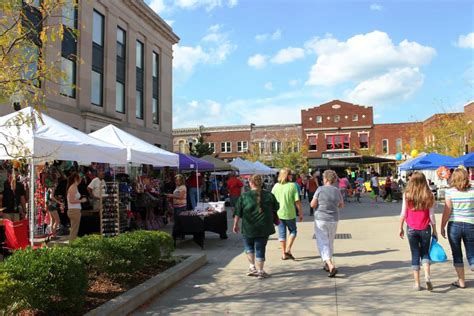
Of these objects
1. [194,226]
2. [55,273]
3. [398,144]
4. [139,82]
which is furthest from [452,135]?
[55,273]

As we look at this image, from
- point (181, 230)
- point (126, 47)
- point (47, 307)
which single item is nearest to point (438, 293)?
point (47, 307)

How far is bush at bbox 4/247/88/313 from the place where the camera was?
4.43 meters

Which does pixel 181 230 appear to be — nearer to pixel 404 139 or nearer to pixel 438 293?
pixel 438 293

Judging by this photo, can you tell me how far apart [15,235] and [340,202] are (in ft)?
18.0

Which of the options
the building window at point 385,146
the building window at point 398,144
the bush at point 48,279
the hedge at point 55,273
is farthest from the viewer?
the building window at point 385,146

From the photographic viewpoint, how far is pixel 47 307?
465 centimetres

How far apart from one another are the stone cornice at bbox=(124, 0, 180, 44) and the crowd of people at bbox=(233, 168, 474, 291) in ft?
77.2

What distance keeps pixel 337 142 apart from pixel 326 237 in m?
59.6

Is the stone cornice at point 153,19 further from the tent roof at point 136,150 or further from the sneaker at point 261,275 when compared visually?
the sneaker at point 261,275

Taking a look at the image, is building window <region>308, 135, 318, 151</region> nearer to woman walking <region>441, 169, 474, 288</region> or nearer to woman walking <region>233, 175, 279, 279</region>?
woman walking <region>233, 175, 279, 279</region>

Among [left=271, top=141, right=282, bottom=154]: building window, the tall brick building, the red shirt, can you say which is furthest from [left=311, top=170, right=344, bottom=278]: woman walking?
[left=271, top=141, right=282, bottom=154]: building window

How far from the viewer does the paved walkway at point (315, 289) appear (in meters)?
5.56

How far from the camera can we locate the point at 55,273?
15.5 feet

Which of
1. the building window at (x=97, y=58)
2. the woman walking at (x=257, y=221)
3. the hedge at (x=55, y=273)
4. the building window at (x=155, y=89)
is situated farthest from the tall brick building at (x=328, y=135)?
the hedge at (x=55, y=273)
